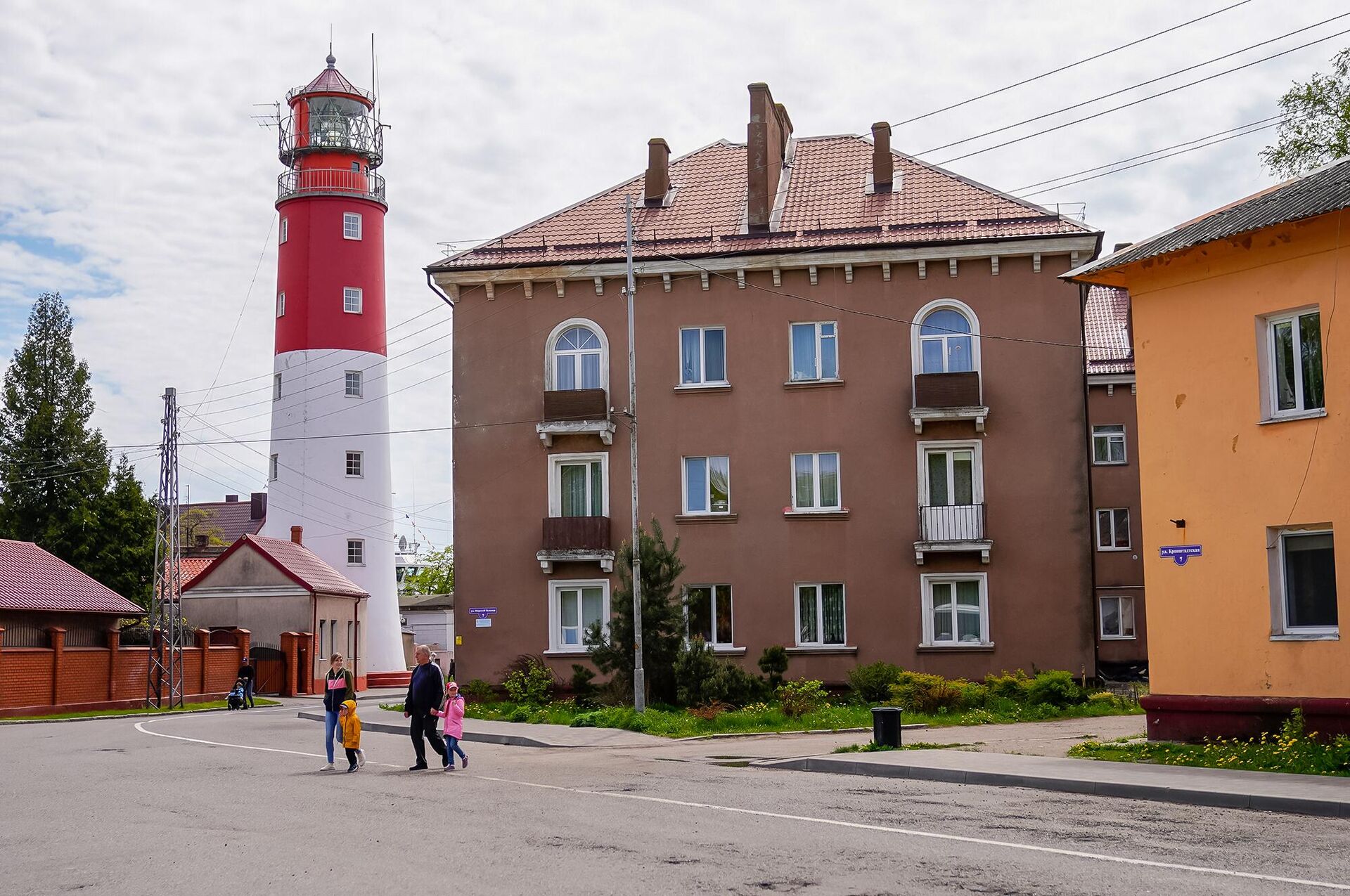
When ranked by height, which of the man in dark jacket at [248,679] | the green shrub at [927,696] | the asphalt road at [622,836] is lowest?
the man in dark jacket at [248,679]

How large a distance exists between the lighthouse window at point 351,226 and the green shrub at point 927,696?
1367 inches

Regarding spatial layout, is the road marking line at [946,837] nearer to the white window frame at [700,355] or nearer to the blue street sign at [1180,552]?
the blue street sign at [1180,552]

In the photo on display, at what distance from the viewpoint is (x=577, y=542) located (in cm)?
3181

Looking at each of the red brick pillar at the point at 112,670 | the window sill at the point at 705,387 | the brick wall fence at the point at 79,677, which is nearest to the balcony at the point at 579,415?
the window sill at the point at 705,387

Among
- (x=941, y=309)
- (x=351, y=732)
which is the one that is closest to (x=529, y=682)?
(x=941, y=309)

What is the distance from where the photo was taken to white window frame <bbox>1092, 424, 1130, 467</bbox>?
41.3m

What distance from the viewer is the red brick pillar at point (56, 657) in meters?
40.3

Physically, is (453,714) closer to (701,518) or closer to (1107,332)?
(701,518)

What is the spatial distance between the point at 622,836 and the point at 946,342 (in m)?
22.2

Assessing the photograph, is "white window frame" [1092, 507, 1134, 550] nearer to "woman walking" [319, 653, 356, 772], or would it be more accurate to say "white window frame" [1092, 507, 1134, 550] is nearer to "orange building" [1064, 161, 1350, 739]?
"orange building" [1064, 161, 1350, 739]

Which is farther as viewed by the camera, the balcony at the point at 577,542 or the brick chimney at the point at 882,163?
the brick chimney at the point at 882,163

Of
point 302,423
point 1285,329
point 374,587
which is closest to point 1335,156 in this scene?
point 1285,329

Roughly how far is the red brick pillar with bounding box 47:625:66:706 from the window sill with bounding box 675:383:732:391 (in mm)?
21414

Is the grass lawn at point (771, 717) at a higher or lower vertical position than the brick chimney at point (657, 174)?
lower
